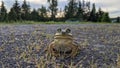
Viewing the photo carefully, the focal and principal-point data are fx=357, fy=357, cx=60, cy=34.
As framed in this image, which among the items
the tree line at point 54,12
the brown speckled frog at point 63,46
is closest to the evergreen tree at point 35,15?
the tree line at point 54,12

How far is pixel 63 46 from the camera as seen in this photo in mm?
7223

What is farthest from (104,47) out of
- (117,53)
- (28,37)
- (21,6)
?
(21,6)

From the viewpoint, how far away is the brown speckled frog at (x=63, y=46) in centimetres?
723

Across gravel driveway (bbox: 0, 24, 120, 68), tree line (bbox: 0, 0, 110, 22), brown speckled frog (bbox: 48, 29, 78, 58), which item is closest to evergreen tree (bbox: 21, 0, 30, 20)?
tree line (bbox: 0, 0, 110, 22)

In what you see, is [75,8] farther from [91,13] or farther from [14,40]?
[14,40]

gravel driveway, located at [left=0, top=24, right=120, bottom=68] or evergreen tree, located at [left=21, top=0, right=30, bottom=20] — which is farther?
evergreen tree, located at [left=21, top=0, right=30, bottom=20]

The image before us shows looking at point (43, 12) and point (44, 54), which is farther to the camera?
point (43, 12)

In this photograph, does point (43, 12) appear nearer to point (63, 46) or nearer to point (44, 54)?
point (44, 54)

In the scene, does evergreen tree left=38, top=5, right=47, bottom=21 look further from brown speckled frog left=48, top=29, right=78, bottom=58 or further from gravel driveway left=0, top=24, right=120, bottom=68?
brown speckled frog left=48, top=29, right=78, bottom=58

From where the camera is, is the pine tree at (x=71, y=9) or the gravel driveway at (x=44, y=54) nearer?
the gravel driveway at (x=44, y=54)

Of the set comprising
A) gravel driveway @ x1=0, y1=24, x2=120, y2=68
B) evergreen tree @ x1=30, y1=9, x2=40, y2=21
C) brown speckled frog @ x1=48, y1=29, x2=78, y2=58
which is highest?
brown speckled frog @ x1=48, y1=29, x2=78, y2=58

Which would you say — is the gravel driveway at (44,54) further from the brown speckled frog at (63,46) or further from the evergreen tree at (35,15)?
the evergreen tree at (35,15)

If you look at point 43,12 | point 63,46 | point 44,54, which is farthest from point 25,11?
point 63,46

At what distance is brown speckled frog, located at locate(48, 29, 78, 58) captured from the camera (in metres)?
7.23
